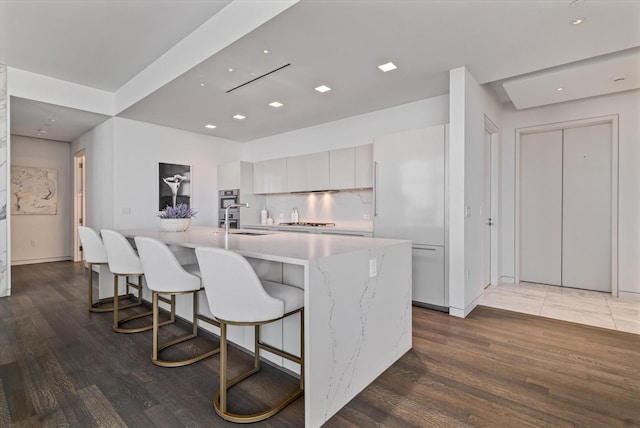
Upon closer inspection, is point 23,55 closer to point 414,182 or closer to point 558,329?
point 414,182

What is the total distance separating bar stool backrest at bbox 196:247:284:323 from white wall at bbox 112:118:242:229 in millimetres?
3925

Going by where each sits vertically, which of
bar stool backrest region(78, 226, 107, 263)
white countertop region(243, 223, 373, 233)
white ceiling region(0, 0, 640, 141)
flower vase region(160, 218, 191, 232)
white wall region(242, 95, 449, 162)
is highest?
white ceiling region(0, 0, 640, 141)

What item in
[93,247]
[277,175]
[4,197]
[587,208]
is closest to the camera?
[93,247]

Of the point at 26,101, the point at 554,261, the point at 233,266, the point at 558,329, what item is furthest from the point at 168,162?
the point at 554,261

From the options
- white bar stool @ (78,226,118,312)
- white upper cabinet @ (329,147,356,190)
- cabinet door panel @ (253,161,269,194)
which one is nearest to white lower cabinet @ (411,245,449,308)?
white upper cabinet @ (329,147,356,190)

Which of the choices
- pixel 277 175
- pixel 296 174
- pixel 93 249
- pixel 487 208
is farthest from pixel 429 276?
pixel 93 249

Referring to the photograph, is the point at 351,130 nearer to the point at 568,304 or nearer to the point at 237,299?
the point at 568,304

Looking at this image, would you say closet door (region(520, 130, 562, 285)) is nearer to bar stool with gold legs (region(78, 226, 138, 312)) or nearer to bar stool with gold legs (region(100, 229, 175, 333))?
bar stool with gold legs (region(100, 229, 175, 333))

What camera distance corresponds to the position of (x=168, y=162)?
538cm

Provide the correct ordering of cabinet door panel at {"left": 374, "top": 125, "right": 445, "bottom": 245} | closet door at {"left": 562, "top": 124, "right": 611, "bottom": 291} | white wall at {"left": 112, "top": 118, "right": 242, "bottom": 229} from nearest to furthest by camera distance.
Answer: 1. cabinet door panel at {"left": 374, "top": 125, "right": 445, "bottom": 245}
2. closet door at {"left": 562, "top": 124, "right": 611, "bottom": 291}
3. white wall at {"left": 112, "top": 118, "right": 242, "bottom": 229}

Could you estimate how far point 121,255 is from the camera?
2736mm

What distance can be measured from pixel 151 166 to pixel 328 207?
9.84 ft

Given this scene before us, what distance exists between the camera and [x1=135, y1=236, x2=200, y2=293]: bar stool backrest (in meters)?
2.17

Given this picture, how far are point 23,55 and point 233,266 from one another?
4105 millimetres
